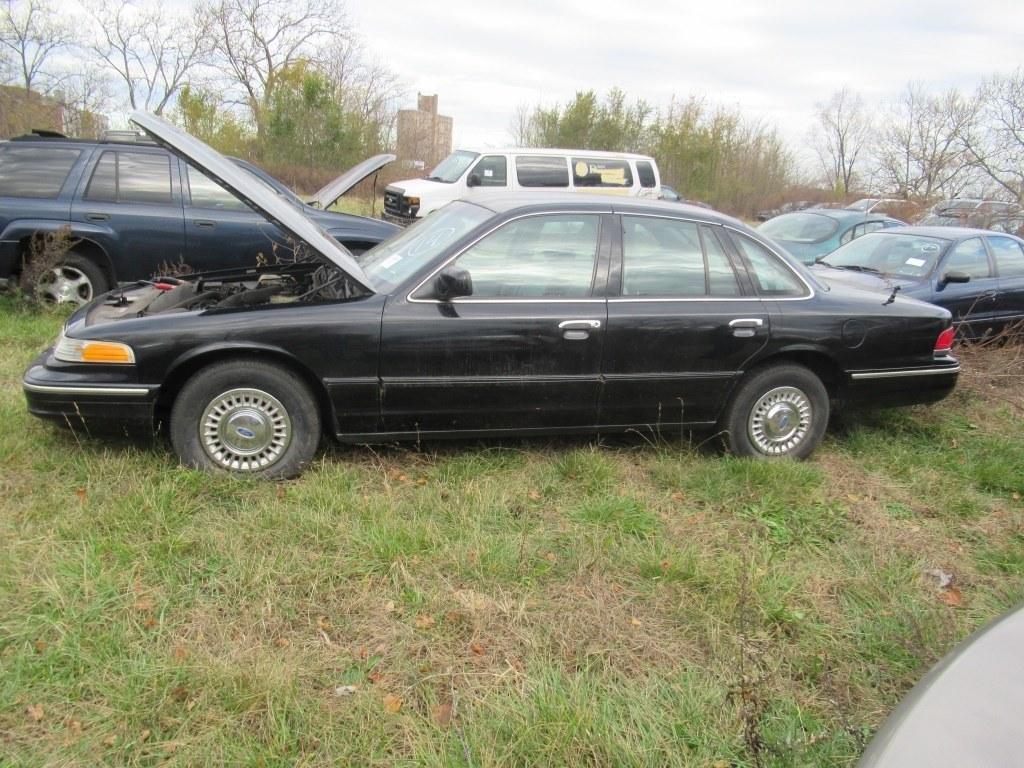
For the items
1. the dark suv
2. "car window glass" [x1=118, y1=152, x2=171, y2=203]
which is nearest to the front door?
the dark suv

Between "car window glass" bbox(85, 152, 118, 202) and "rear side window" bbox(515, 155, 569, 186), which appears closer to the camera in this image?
"car window glass" bbox(85, 152, 118, 202)

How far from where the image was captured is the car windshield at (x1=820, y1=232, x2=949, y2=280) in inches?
283

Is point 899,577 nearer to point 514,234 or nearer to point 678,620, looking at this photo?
point 678,620

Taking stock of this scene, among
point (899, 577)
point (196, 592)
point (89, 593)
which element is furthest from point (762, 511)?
point (89, 593)

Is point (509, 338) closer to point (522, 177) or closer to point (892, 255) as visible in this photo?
point (892, 255)

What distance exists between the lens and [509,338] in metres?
3.92

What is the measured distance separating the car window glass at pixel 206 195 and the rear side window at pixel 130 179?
0.65 feet

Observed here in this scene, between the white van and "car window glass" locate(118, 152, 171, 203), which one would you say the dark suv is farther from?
the white van

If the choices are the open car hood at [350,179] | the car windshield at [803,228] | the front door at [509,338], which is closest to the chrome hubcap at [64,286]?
the open car hood at [350,179]

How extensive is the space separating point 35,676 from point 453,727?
1.38m

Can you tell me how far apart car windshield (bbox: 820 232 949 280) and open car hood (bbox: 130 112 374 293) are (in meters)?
5.62

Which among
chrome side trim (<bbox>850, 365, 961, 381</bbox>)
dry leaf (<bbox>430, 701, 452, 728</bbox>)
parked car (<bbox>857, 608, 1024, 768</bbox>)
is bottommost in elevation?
dry leaf (<bbox>430, 701, 452, 728</bbox>)

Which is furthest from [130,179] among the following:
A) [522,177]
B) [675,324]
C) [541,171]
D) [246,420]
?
[541,171]

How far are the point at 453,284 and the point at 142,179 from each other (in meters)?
4.51
